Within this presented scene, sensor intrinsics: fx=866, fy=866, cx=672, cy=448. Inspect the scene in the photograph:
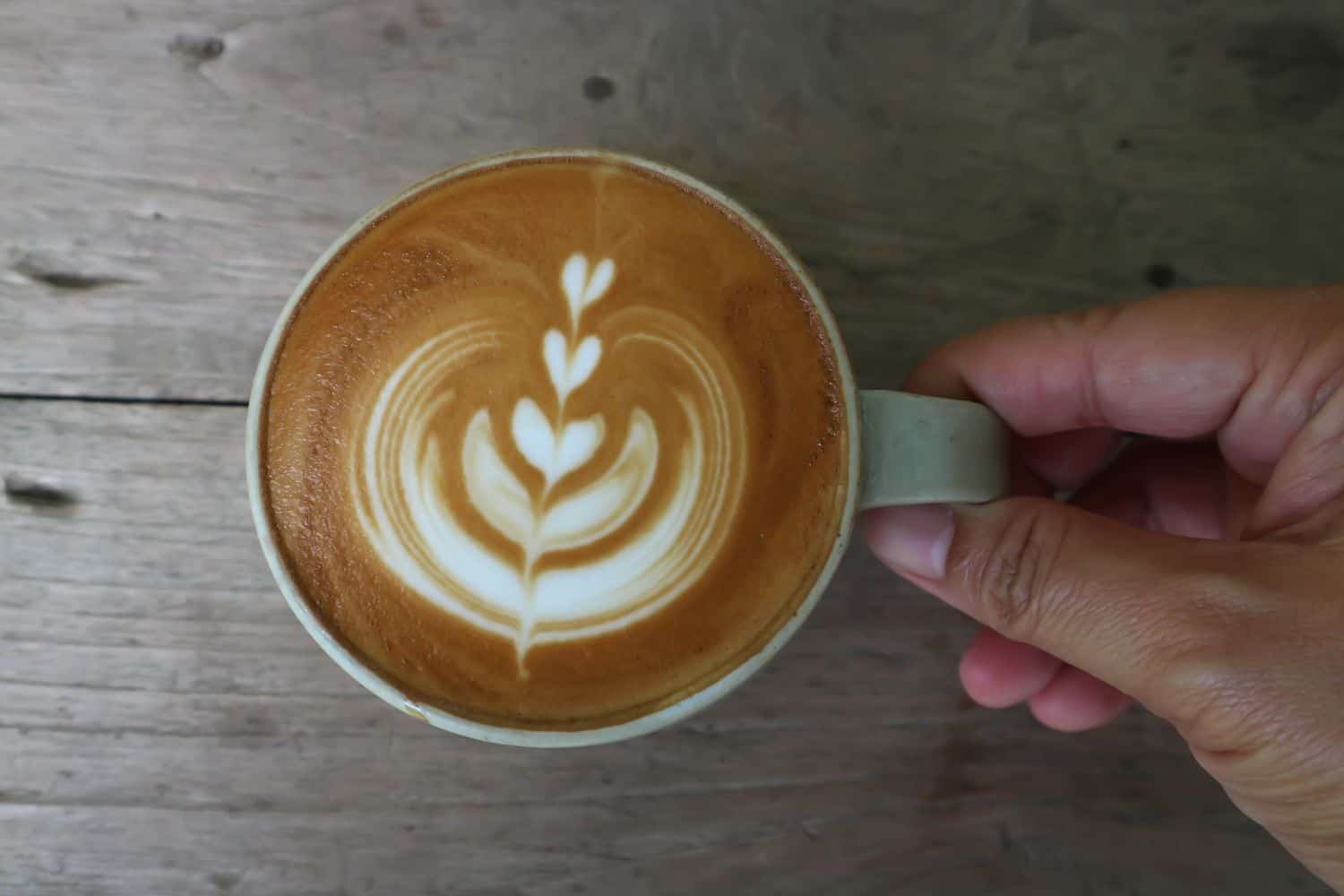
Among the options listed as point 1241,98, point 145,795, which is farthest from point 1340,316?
point 145,795

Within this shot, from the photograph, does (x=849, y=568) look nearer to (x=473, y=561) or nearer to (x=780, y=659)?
(x=780, y=659)

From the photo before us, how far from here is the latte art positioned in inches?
27.1

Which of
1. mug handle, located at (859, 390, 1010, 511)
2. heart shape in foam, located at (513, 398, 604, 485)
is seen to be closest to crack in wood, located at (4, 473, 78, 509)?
heart shape in foam, located at (513, 398, 604, 485)

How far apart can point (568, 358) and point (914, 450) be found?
297 millimetres

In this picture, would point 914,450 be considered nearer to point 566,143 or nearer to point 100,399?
point 566,143

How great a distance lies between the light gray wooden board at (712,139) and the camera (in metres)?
0.94

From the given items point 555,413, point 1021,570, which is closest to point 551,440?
point 555,413

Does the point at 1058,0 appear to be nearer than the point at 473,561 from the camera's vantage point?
No

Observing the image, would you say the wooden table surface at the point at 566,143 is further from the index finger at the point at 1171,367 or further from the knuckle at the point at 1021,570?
the knuckle at the point at 1021,570

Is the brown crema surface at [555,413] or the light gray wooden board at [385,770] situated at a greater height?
the brown crema surface at [555,413]

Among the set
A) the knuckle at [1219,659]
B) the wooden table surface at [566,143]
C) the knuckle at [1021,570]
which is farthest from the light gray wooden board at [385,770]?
the knuckle at [1219,659]

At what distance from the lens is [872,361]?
957 mm

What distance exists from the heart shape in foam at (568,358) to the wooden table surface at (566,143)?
350 mm

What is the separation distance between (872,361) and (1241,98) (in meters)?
0.54
